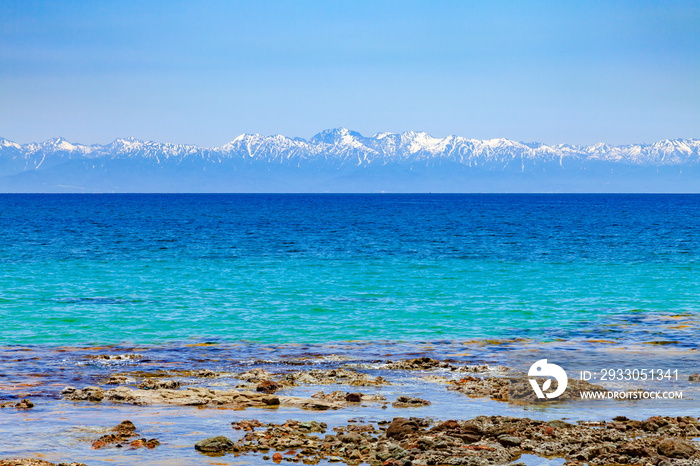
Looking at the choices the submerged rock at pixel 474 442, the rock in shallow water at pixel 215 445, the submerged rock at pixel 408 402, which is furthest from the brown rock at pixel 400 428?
the rock in shallow water at pixel 215 445

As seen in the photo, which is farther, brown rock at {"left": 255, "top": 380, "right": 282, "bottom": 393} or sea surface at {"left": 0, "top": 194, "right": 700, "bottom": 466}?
→ brown rock at {"left": 255, "top": 380, "right": 282, "bottom": 393}

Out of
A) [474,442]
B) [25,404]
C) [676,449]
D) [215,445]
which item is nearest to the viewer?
[676,449]

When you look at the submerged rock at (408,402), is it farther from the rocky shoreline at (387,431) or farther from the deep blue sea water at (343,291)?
the deep blue sea water at (343,291)

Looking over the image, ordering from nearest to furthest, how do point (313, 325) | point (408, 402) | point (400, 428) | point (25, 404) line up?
point (400, 428) < point (25, 404) < point (408, 402) < point (313, 325)

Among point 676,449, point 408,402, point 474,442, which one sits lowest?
point 408,402

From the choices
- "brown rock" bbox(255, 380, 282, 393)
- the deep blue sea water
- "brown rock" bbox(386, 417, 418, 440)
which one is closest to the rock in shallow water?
"brown rock" bbox(386, 417, 418, 440)

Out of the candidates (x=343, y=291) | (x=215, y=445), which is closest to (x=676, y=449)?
(x=215, y=445)

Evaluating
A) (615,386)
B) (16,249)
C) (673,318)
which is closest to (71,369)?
(615,386)

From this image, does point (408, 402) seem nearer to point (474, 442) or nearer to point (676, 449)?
point (474, 442)

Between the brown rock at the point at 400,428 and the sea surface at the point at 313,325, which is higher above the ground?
the brown rock at the point at 400,428

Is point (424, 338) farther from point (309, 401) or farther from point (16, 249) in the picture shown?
point (16, 249)

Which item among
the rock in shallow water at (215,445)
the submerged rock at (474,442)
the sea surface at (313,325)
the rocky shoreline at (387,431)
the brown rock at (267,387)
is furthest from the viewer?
the brown rock at (267,387)

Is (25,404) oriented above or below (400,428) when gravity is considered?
below

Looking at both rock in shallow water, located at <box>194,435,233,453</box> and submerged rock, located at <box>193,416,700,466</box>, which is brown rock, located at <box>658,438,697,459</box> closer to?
submerged rock, located at <box>193,416,700,466</box>
